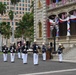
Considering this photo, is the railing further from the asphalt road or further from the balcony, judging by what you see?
the asphalt road

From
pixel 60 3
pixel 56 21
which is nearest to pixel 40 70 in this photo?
pixel 56 21

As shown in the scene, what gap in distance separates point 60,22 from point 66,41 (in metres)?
4.51

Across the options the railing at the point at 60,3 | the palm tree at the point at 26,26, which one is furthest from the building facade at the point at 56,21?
the palm tree at the point at 26,26

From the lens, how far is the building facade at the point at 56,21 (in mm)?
38531

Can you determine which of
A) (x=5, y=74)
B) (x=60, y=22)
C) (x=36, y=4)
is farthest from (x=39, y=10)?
(x=5, y=74)

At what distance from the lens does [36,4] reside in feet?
155

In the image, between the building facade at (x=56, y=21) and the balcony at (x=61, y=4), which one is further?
the building facade at (x=56, y=21)

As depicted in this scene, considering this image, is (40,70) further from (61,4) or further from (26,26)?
(26,26)

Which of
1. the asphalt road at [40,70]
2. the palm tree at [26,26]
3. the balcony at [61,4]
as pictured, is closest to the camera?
the asphalt road at [40,70]

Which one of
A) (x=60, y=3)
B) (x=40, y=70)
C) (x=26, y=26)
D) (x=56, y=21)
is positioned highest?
(x=60, y=3)

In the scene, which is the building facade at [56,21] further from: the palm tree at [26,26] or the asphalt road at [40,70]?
the palm tree at [26,26]

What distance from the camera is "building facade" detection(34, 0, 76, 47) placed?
38531mm

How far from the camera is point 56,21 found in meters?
40.3

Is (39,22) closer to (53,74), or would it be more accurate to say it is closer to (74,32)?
(74,32)
